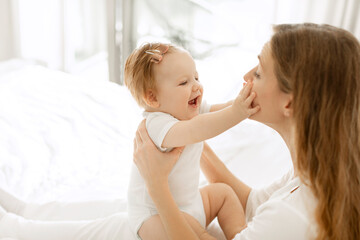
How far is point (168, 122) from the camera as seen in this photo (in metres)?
1.22

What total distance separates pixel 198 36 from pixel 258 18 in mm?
619

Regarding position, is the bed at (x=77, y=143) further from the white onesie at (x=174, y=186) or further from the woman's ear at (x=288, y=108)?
the woman's ear at (x=288, y=108)

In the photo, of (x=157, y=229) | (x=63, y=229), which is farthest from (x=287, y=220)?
(x=63, y=229)

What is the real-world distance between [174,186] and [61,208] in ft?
1.76

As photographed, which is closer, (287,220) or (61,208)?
(287,220)

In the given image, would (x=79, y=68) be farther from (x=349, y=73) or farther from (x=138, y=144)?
(x=349, y=73)

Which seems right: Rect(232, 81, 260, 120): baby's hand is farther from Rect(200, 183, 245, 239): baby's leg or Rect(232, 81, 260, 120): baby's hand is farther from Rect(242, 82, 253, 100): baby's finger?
Rect(200, 183, 245, 239): baby's leg

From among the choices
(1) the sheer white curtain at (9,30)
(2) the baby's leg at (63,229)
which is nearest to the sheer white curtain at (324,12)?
(2) the baby's leg at (63,229)

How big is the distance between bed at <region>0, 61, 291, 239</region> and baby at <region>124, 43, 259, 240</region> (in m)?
0.11

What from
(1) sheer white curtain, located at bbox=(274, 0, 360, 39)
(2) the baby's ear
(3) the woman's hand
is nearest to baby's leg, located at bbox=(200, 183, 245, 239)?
(3) the woman's hand

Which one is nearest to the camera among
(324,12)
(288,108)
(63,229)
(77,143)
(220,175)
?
(288,108)

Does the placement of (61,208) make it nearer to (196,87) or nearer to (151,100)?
(151,100)

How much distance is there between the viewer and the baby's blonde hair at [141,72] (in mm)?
1234

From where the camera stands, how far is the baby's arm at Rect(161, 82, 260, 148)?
3.45ft
